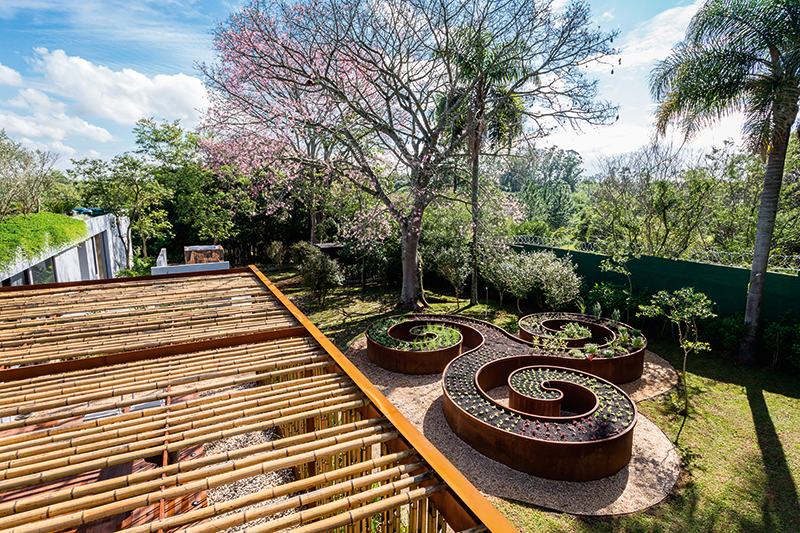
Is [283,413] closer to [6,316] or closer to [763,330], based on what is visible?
[6,316]

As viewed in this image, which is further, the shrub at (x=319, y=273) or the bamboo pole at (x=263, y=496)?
the shrub at (x=319, y=273)

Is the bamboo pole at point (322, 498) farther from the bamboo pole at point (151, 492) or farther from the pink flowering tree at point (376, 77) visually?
the pink flowering tree at point (376, 77)

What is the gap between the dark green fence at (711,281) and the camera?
312 inches

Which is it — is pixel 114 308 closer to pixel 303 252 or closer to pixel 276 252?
pixel 303 252

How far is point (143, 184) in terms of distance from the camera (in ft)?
47.3

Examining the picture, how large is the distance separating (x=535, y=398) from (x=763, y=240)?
643 cm

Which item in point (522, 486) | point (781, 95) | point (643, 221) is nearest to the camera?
point (522, 486)

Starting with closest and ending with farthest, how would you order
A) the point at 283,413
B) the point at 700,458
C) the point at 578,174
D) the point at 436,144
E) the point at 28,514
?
the point at 28,514 < the point at 283,413 < the point at 700,458 < the point at 436,144 < the point at 578,174

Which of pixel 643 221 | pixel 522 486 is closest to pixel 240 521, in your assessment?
pixel 522 486

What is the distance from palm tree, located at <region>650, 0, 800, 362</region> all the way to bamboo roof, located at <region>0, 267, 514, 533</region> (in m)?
9.24

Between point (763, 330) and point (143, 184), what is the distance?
18.9 meters

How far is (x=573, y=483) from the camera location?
4512 mm

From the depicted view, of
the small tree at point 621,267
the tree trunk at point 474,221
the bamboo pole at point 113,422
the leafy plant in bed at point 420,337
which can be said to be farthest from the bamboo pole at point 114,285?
the small tree at point 621,267

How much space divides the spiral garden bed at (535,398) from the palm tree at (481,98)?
509 centimetres
